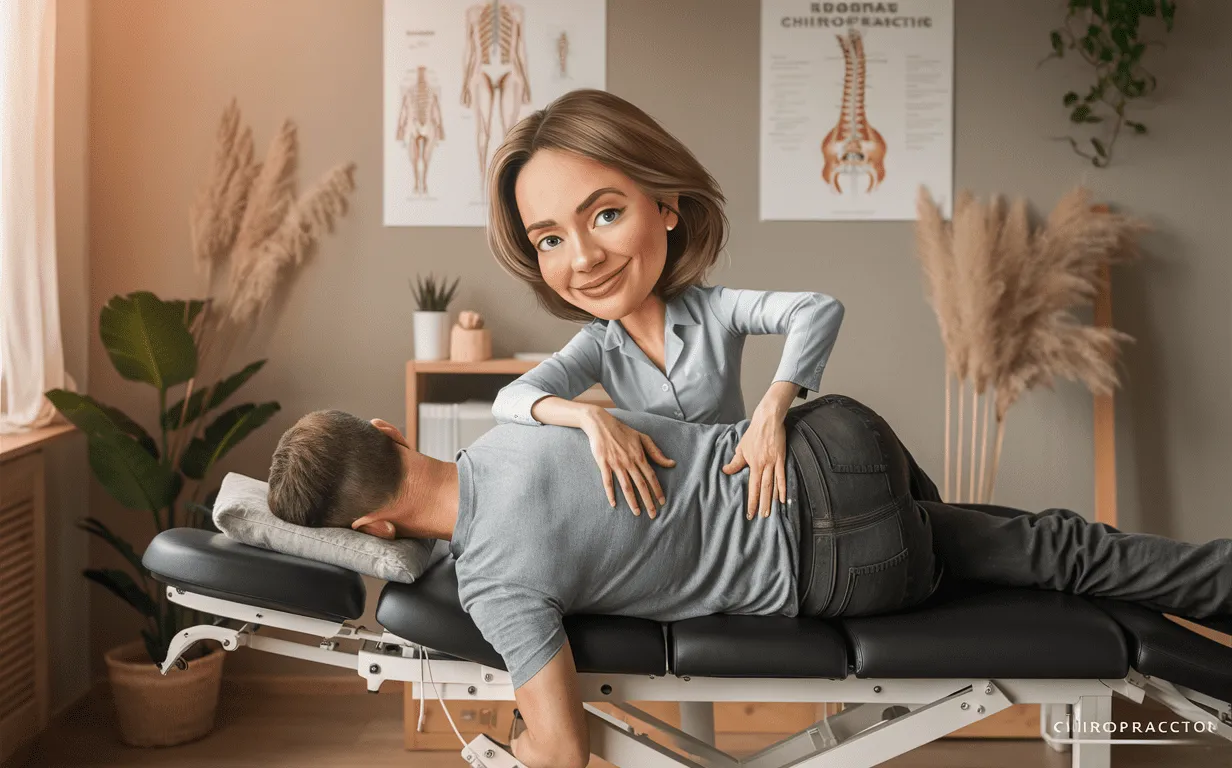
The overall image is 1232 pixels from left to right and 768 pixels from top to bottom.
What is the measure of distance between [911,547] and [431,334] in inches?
61.2

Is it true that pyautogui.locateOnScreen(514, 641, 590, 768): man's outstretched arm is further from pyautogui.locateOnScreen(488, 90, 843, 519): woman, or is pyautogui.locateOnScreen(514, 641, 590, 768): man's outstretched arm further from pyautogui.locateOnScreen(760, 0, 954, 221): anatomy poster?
pyautogui.locateOnScreen(760, 0, 954, 221): anatomy poster

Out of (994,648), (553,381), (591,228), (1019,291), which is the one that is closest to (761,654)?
(994,648)

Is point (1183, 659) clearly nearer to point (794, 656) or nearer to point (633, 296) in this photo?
point (794, 656)

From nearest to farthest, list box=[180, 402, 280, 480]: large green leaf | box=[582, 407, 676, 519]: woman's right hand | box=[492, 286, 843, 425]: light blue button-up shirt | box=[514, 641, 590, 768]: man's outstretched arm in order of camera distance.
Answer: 1. box=[514, 641, 590, 768]: man's outstretched arm
2. box=[582, 407, 676, 519]: woman's right hand
3. box=[492, 286, 843, 425]: light blue button-up shirt
4. box=[180, 402, 280, 480]: large green leaf

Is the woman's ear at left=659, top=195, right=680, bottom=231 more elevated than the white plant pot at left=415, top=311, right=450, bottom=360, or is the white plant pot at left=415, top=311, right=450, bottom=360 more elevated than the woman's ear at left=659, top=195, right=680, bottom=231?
the woman's ear at left=659, top=195, right=680, bottom=231

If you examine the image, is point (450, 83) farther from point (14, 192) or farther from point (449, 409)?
point (14, 192)

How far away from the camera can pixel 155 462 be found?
2.55 meters

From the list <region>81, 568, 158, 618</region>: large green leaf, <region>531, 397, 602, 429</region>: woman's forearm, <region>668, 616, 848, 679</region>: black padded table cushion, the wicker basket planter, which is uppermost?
<region>531, 397, 602, 429</region>: woman's forearm

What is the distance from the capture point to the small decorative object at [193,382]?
2541 mm

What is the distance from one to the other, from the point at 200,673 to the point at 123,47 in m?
1.64

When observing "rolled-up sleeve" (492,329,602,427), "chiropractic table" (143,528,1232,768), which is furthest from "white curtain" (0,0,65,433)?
"rolled-up sleeve" (492,329,602,427)

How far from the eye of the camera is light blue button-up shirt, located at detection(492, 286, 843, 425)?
173 cm

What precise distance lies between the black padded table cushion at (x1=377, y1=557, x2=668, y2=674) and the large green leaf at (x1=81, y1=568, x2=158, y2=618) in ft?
4.52

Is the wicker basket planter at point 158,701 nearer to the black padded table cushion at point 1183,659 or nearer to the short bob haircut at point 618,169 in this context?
the short bob haircut at point 618,169
